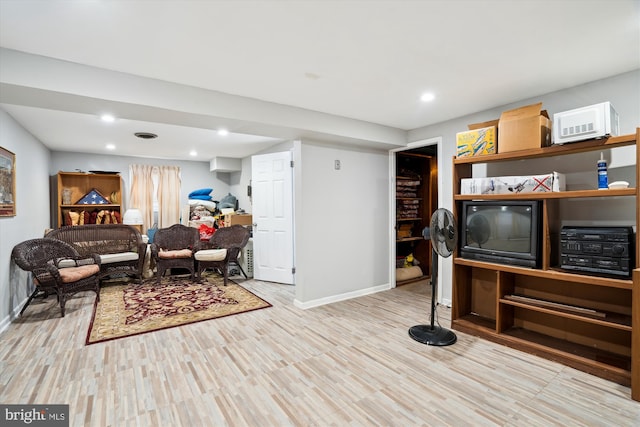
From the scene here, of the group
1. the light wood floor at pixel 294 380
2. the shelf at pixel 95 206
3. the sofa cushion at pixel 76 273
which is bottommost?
the light wood floor at pixel 294 380

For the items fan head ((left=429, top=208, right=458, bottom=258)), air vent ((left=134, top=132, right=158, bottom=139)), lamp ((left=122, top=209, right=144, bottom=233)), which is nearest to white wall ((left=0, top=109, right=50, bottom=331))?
lamp ((left=122, top=209, right=144, bottom=233))

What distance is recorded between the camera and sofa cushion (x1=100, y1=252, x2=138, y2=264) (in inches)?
185

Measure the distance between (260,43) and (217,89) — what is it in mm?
907

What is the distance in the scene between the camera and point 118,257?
15.7 feet

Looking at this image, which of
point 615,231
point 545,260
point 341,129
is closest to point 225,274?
point 341,129

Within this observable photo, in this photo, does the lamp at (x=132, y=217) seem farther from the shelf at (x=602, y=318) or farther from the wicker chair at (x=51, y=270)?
the shelf at (x=602, y=318)

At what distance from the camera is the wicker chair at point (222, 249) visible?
4801mm

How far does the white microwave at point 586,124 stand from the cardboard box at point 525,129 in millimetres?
143

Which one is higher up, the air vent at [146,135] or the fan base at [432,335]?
the air vent at [146,135]

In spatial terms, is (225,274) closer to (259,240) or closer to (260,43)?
(259,240)

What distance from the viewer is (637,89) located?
2404 millimetres

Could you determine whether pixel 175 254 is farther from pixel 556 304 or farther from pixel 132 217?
pixel 556 304

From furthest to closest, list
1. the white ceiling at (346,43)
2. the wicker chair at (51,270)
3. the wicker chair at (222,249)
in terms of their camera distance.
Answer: the wicker chair at (222,249) < the wicker chair at (51,270) < the white ceiling at (346,43)

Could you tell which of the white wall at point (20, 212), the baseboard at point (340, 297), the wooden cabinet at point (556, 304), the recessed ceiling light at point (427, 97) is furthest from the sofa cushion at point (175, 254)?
the recessed ceiling light at point (427, 97)
